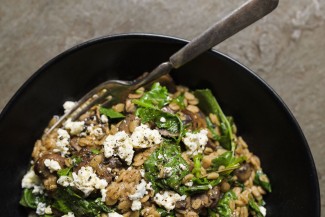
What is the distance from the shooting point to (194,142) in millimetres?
2105

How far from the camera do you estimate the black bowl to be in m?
2.22

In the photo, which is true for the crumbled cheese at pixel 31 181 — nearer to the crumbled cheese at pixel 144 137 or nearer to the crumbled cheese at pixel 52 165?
the crumbled cheese at pixel 52 165

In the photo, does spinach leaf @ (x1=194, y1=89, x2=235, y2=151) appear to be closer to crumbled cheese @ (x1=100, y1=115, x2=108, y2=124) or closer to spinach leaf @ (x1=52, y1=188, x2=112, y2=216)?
crumbled cheese @ (x1=100, y1=115, x2=108, y2=124)

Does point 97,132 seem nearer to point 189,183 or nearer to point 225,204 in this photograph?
point 189,183

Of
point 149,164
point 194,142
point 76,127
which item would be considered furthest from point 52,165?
point 194,142

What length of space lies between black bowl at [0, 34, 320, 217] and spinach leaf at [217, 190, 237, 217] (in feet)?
0.91

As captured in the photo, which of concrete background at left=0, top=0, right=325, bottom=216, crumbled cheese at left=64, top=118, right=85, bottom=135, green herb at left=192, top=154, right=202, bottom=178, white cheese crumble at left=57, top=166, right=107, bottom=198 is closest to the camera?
white cheese crumble at left=57, top=166, right=107, bottom=198

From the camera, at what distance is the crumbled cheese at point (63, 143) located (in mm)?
2165

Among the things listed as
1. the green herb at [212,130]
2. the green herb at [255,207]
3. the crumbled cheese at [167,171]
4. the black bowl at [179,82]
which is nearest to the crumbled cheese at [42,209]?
the black bowl at [179,82]

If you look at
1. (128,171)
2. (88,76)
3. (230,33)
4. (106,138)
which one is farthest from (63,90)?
(230,33)

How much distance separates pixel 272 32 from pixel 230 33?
2.35 feet

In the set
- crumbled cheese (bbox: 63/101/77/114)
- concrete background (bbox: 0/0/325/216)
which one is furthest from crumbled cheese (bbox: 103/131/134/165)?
concrete background (bbox: 0/0/325/216)

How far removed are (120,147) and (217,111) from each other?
0.57 m

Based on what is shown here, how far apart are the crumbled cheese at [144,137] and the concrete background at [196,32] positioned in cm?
86
